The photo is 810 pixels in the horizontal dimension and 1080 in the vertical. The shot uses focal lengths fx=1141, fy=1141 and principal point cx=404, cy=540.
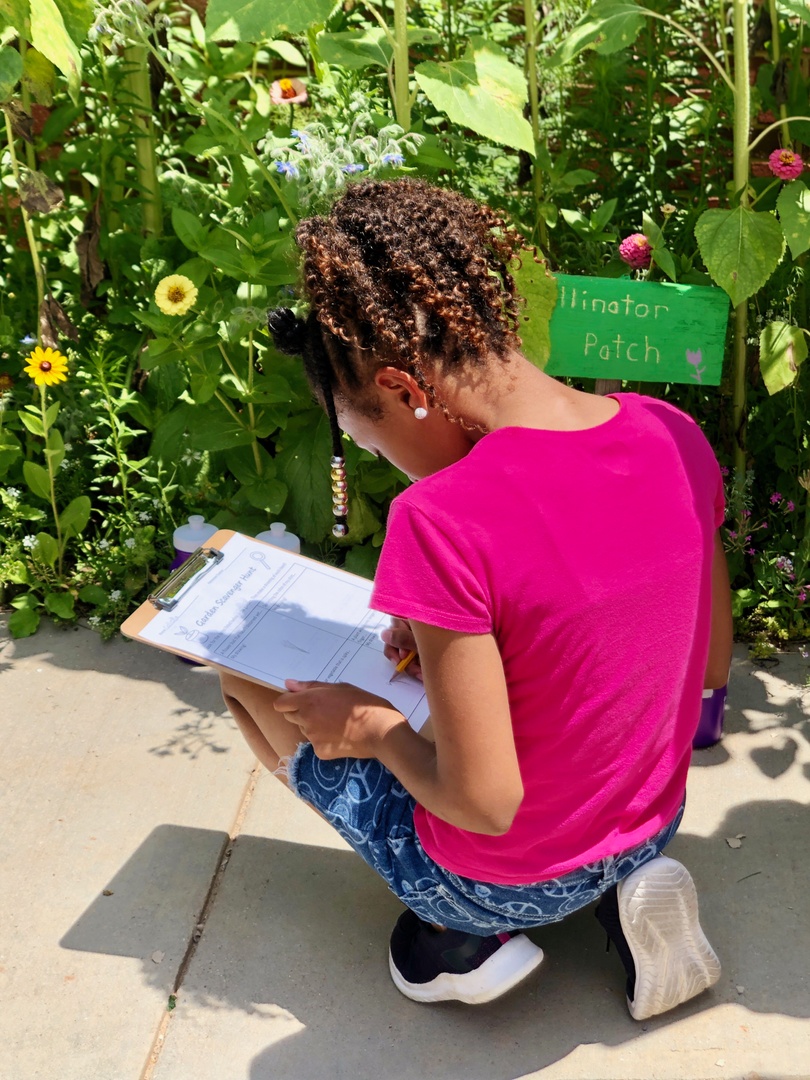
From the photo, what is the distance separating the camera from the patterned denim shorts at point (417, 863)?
1726mm

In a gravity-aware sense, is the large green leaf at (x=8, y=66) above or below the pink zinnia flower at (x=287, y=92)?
above

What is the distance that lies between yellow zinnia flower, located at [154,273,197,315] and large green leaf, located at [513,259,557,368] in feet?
2.54

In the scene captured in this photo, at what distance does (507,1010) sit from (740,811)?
0.71m

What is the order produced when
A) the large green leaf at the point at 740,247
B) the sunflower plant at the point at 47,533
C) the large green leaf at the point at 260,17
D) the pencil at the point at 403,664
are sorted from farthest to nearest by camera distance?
the sunflower plant at the point at 47,533
the large green leaf at the point at 740,247
the large green leaf at the point at 260,17
the pencil at the point at 403,664

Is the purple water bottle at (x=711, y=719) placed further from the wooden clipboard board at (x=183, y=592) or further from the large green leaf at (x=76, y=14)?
the large green leaf at (x=76, y=14)

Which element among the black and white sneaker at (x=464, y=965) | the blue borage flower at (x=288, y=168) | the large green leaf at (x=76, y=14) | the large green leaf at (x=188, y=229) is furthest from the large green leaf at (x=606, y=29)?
the black and white sneaker at (x=464, y=965)

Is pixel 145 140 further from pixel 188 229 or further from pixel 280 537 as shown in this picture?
pixel 280 537

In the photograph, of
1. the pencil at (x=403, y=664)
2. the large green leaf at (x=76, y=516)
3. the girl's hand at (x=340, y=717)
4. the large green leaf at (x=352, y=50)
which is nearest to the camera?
the girl's hand at (x=340, y=717)

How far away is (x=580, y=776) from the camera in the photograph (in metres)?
1.58

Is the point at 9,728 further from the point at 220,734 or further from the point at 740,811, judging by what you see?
the point at 740,811

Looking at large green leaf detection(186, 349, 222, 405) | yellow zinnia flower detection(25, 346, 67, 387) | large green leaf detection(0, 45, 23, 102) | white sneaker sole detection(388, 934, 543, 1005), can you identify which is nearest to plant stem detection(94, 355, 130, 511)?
yellow zinnia flower detection(25, 346, 67, 387)

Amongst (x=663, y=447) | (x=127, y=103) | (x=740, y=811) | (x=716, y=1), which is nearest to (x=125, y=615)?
(x=127, y=103)

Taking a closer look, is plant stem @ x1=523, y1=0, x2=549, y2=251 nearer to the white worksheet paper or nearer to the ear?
the white worksheet paper

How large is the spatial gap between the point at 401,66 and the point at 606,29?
474 mm
